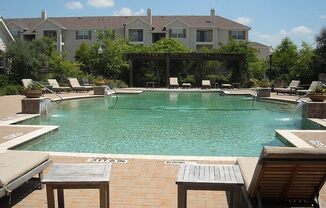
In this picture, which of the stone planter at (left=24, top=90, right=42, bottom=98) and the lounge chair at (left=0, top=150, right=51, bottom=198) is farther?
the stone planter at (left=24, top=90, right=42, bottom=98)

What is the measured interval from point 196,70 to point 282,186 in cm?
3164

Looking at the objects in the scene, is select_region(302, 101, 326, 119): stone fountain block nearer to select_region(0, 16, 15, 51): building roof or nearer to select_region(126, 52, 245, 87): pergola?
select_region(126, 52, 245, 87): pergola

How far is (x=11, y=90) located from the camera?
23500mm

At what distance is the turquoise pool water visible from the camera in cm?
842

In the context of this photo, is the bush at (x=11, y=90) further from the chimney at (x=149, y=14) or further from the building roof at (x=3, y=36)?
the chimney at (x=149, y=14)

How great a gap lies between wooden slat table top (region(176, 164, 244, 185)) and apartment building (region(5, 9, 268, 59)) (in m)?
48.2

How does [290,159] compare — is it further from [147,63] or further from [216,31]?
[216,31]

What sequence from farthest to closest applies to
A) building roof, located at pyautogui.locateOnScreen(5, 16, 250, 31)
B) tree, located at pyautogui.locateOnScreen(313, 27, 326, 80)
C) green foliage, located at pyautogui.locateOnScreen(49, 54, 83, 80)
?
1. building roof, located at pyautogui.locateOnScreen(5, 16, 250, 31)
2. green foliage, located at pyautogui.locateOnScreen(49, 54, 83, 80)
3. tree, located at pyautogui.locateOnScreen(313, 27, 326, 80)

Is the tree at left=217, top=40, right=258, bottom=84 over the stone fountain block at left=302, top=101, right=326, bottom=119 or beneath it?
over

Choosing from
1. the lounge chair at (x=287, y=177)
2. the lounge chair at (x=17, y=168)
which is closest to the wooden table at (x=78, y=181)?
the lounge chair at (x=17, y=168)

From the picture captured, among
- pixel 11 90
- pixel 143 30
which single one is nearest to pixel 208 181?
pixel 11 90

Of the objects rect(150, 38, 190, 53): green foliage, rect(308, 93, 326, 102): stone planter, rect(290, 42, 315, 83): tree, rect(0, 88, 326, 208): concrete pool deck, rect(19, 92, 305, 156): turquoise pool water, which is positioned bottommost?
rect(19, 92, 305, 156): turquoise pool water

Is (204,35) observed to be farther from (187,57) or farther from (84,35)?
(187,57)

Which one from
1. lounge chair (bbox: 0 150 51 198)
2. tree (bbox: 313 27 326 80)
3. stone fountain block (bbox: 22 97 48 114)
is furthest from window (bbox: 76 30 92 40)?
lounge chair (bbox: 0 150 51 198)
